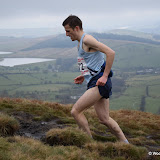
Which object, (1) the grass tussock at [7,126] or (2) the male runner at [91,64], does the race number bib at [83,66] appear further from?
(1) the grass tussock at [7,126]

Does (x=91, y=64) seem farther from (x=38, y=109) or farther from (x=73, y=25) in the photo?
(x=38, y=109)

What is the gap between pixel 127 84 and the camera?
126 m

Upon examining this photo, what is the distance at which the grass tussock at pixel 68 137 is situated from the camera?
557cm

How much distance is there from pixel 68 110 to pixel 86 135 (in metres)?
5.90

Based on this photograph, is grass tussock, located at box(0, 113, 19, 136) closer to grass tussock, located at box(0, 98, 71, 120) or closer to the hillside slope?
the hillside slope

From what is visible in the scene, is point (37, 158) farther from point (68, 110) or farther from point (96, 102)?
point (68, 110)

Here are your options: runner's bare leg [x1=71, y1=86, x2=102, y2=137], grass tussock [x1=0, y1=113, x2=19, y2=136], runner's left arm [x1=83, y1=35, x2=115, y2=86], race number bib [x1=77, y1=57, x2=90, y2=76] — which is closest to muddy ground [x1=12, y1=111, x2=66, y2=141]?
grass tussock [x1=0, y1=113, x2=19, y2=136]

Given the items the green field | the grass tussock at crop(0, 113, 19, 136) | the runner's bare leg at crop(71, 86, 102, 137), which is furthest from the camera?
the green field

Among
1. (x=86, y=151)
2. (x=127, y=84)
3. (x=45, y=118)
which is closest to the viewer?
(x=86, y=151)

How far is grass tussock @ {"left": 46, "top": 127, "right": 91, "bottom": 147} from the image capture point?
5570mm

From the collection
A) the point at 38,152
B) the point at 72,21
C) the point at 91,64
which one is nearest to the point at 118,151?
the point at 38,152

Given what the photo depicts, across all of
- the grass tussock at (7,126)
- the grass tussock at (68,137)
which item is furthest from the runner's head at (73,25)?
the grass tussock at (7,126)

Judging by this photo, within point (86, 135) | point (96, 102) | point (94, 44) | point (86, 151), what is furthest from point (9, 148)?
point (94, 44)

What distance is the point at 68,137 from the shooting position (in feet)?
18.5
